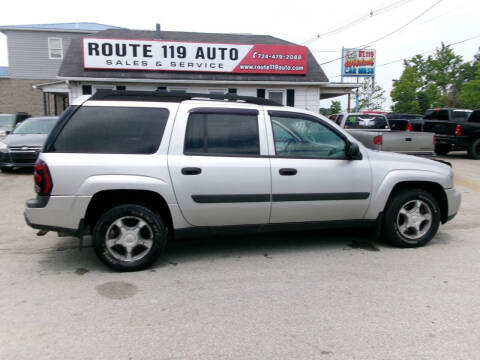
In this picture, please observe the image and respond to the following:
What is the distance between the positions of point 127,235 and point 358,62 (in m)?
42.0

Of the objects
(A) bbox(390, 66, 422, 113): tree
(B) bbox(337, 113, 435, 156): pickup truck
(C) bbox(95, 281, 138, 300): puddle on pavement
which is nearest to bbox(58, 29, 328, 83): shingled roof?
(B) bbox(337, 113, 435, 156): pickup truck

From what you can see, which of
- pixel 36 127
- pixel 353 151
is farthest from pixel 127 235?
pixel 36 127

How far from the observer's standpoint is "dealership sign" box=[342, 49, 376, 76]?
41656mm

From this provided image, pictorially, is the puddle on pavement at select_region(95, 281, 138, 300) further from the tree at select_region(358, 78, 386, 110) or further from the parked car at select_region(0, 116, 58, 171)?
the tree at select_region(358, 78, 386, 110)

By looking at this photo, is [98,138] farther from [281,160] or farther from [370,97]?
[370,97]

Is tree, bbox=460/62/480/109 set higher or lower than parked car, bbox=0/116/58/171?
higher

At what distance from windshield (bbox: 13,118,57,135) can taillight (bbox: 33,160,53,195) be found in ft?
27.0

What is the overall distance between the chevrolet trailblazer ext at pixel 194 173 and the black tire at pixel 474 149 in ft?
37.7

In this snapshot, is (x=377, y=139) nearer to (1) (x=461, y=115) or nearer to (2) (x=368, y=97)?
(1) (x=461, y=115)

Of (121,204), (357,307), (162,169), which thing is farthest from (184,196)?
(357,307)

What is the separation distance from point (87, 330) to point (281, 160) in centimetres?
258

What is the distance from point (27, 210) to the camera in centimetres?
403

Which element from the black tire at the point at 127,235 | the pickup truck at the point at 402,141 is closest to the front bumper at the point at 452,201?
the black tire at the point at 127,235

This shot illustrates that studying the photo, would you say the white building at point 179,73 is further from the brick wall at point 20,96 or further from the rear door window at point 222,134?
the rear door window at point 222,134
